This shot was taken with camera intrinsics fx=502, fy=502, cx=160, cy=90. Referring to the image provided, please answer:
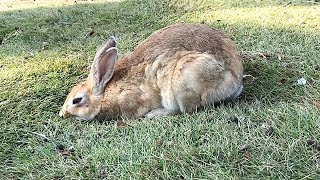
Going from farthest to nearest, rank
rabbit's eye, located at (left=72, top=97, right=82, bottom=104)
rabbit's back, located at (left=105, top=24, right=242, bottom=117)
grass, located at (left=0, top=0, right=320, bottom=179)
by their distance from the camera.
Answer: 1. rabbit's eye, located at (left=72, top=97, right=82, bottom=104)
2. rabbit's back, located at (left=105, top=24, right=242, bottom=117)
3. grass, located at (left=0, top=0, right=320, bottom=179)

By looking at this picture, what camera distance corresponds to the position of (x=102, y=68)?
4.91m

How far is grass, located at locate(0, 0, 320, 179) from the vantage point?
341cm

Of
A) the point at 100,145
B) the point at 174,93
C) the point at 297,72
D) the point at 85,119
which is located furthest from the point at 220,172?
the point at 297,72

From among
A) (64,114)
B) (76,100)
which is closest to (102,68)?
(76,100)

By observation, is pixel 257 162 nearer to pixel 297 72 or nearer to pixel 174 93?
pixel 174 93

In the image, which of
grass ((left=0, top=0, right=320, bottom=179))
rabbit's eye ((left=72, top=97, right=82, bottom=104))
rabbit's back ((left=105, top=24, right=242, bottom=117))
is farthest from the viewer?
rabbit's eye ((left=72, top=97, right=82, bottom=104))

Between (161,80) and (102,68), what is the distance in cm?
61

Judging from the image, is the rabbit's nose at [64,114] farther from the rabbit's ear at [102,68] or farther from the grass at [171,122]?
the rabbit's ear at [102,68]

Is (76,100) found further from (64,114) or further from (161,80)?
(161,80)

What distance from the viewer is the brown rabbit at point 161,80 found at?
4.64 m

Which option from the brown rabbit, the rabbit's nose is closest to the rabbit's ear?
the brown rabbit

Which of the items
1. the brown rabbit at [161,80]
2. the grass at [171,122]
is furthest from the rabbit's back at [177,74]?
the grass at [171,122]

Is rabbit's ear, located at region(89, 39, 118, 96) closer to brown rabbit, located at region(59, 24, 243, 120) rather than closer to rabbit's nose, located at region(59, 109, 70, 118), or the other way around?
brown rabbit, located at region(59, 24, 243, 120)

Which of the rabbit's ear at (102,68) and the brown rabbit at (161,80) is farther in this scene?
the rabbit's ear at (102,68)
